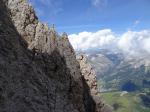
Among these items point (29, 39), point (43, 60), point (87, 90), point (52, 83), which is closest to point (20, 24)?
point (29, 39)

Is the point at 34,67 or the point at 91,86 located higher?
the point at 34,67

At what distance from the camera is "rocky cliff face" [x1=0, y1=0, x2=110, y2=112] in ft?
93.2

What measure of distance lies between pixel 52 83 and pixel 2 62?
26.0 feet

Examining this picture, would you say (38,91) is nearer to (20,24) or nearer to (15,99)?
(15,99)

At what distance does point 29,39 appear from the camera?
36625mm

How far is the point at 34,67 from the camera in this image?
33469mm

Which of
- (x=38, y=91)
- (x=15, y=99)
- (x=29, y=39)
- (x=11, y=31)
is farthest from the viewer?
(x=29, y=39)

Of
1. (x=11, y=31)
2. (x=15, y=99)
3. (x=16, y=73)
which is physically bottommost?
(x=15, y=99)

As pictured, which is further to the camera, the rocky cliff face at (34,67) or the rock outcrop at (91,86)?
the rock outcrop at (91,86)

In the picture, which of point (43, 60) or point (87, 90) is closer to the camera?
point (43, 60)

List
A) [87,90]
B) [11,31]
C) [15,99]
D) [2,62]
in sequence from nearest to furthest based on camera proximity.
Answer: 1. [15,99]
2. [2,62]
3. [11,31]
4. [87,90]

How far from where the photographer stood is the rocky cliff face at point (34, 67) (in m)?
28.4

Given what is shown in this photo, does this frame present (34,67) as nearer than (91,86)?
Yes

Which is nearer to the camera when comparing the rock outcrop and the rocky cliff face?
the rocky cliff face
